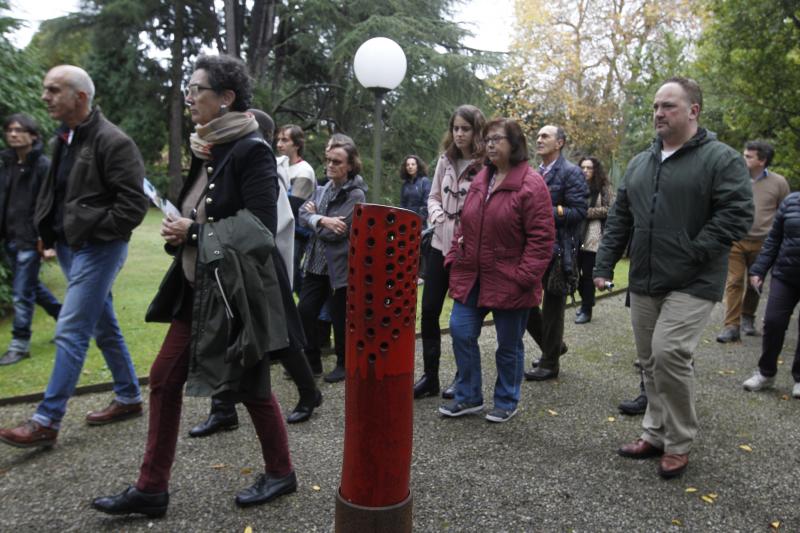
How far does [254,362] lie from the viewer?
2.85 m

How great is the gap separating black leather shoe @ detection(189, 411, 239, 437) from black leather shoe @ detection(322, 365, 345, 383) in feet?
3.82

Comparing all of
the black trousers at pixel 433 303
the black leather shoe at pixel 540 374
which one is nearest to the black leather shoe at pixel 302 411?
the black trousers at pixel 433 303

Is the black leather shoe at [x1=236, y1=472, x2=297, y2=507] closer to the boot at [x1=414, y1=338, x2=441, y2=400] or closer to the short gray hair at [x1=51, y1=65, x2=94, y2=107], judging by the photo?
the boot at [x1=414, y1=338, x2=441, y2=400]

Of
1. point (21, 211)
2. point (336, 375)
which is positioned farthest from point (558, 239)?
point (21, 211)

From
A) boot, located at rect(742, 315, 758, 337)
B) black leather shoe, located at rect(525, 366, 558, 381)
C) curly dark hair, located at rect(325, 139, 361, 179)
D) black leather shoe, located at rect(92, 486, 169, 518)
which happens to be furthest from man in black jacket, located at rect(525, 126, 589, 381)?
boot, located at rect(742, 315, 758, 337)

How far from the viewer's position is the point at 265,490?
3.23 metres

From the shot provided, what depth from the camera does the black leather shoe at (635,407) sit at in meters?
4.75

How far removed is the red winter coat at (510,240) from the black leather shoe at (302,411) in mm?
1227

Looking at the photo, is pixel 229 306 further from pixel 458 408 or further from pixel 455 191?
pixel 455 191

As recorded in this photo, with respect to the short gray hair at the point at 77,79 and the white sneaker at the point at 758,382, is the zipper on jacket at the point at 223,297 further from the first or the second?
the white sneaker at the point at 758,382

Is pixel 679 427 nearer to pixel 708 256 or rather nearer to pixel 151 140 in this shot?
pixel 708 256

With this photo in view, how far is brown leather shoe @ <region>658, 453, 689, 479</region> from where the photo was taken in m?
3.67

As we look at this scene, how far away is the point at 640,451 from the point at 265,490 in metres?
2.22

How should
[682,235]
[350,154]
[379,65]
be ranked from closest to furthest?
[682,235] → [350,154] → [379,65]
